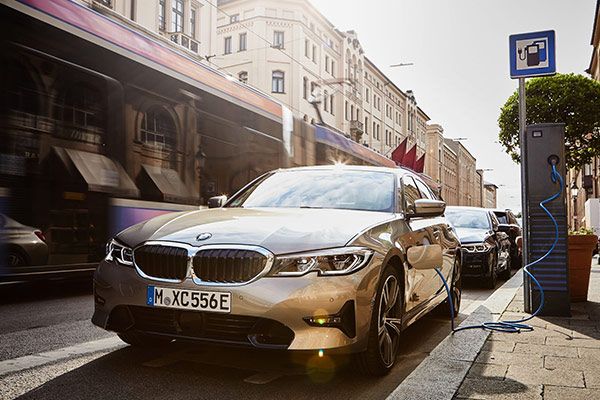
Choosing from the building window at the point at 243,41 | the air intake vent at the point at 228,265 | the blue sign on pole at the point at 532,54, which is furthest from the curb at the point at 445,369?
the building window at the point at 243,41

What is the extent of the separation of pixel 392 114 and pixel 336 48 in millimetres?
17274

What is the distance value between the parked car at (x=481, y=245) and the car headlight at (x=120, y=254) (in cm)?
773

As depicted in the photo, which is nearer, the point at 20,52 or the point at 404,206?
the point at 404,206

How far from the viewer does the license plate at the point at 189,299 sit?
358 centimetres

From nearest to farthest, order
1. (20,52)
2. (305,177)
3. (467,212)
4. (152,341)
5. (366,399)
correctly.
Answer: (366,399), (152,341), (305,177), (20,52), (467,212)

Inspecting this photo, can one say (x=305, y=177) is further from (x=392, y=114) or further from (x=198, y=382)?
(x=392, y=114)

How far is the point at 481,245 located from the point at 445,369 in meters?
7.17

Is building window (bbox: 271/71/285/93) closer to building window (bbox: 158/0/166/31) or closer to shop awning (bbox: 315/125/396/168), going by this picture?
building window (bbox: 158/0/166/31)

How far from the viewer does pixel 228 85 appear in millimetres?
11031

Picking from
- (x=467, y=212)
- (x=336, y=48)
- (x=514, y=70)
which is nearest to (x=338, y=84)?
(x=336, y=48)

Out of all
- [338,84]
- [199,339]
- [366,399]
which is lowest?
[366,399]

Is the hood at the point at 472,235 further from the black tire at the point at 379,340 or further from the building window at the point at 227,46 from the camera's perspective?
the building window at the point at 227,46

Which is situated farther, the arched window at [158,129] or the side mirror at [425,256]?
the arched window at [158,129]

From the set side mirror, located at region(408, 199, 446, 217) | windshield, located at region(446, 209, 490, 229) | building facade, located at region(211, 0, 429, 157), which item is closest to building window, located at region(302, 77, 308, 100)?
building facade, located at region(211, 0, 429, 157)
